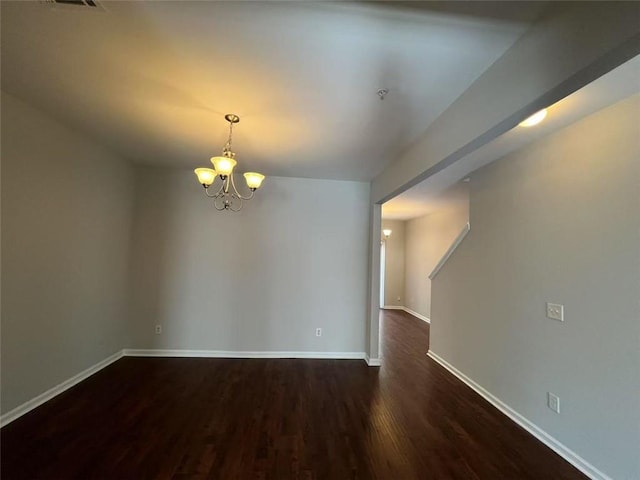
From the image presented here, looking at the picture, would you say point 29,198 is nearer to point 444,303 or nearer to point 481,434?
point 481,434

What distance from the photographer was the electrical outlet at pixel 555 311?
2288 millimetres

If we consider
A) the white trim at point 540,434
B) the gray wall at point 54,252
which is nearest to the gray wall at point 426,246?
the white trim at point 540,434

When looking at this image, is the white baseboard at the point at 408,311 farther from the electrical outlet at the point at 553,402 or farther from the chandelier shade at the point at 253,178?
the chandelier shade at the point at 253,178

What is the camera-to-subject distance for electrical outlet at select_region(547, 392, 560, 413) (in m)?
2.27

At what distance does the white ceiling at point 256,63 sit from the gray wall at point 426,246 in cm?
386

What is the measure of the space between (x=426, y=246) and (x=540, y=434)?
16.2 feet

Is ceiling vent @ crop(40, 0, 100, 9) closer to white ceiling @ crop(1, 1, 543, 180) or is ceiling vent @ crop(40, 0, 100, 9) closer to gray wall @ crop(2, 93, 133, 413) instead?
white ceiling @ crop(1, 1, 543, 180)

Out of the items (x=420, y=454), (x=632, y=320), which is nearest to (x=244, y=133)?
(x=420, y=454)

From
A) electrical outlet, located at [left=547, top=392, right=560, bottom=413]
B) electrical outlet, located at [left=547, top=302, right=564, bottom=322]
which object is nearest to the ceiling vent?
electrical outlet, located at [left=547, top=302, right=564, bottom=322]

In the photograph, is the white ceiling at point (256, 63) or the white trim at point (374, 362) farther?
the white trim at point (374, 362)

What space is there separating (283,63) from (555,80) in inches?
54.2

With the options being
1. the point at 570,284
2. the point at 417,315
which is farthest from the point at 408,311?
the point at 570,284

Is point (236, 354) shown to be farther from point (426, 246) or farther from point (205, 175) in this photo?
point (426, 246)

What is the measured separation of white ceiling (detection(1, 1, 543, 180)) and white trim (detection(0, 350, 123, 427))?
102 inches
